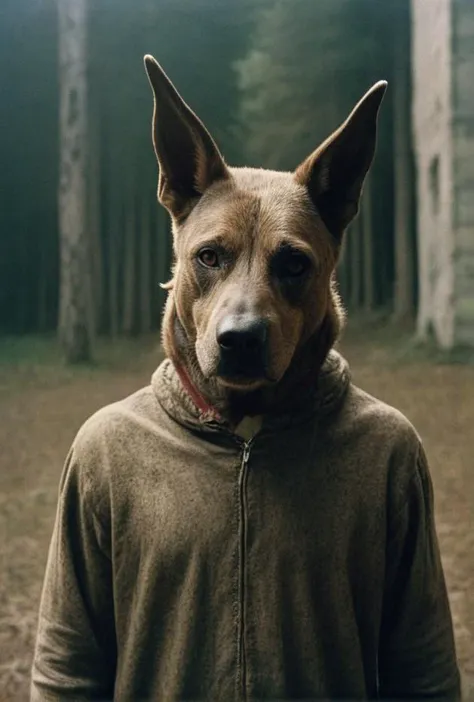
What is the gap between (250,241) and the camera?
1.22 metres

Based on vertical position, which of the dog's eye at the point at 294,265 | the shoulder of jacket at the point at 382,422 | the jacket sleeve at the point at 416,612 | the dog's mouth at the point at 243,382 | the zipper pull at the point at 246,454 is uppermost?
the dog's eye at the point at 294,265

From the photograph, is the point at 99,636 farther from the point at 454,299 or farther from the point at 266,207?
the point at 454,299

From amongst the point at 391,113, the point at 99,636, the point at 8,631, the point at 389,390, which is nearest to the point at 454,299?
the point at 389,390

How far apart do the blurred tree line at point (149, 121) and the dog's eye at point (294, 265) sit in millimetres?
543

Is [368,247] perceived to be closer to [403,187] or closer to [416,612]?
[403,187]

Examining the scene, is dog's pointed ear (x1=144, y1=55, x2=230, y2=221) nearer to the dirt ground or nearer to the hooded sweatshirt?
the hooded sweatshirt

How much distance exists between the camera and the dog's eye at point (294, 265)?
121 centimetres

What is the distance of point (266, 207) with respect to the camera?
1.23 meters

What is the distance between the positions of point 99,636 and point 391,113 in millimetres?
1253

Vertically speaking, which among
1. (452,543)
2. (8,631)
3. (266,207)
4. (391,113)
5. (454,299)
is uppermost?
(391,113)

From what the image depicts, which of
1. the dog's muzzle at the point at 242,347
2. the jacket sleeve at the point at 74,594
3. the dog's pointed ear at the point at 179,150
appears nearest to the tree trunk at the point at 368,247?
the dog's pointed ear at the point at 179,150

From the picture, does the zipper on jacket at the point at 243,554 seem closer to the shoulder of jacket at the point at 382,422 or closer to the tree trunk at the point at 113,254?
the shoulder of jacket at the point at 382,422

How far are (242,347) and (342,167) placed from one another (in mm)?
353

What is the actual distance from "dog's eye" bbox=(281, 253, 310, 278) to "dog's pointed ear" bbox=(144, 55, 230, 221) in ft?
0.58
